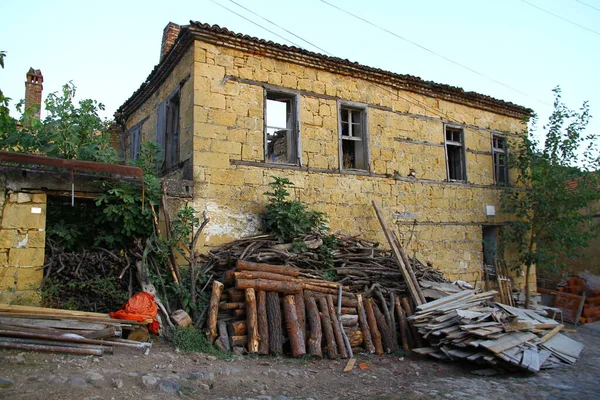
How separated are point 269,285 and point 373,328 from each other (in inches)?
78.6

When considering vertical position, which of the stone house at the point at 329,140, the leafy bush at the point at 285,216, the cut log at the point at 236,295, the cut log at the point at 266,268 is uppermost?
the stone house at the point at 329,140

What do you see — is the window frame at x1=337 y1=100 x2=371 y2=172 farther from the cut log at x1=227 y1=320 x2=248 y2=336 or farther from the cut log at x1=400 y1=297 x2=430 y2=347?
the cut log at x1=227 y1=320 x2=248 y2=336

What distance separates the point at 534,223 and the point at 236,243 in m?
8.39

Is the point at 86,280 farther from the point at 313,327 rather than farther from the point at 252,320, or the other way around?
the point at 313,327

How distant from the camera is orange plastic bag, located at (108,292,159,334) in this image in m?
6.23

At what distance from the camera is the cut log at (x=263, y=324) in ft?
21.0

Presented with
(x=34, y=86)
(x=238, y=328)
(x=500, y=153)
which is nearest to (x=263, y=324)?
(x=238, y=328)

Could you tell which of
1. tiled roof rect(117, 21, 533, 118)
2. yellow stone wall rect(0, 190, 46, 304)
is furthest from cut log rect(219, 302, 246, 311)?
tiled roof rect(117, 21, 533, 118)

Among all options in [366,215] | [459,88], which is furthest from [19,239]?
[459,88]

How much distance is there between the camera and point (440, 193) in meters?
11.2

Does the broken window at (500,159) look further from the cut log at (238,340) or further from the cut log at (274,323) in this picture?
the cut log at (238,340)

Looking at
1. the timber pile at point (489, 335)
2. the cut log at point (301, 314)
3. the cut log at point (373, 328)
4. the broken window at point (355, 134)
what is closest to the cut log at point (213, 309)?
the cut log at point (301, 314)

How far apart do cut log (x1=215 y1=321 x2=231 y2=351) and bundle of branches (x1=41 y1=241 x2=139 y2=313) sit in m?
1.65

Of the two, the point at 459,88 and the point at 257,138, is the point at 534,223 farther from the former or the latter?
the point at 257,138
